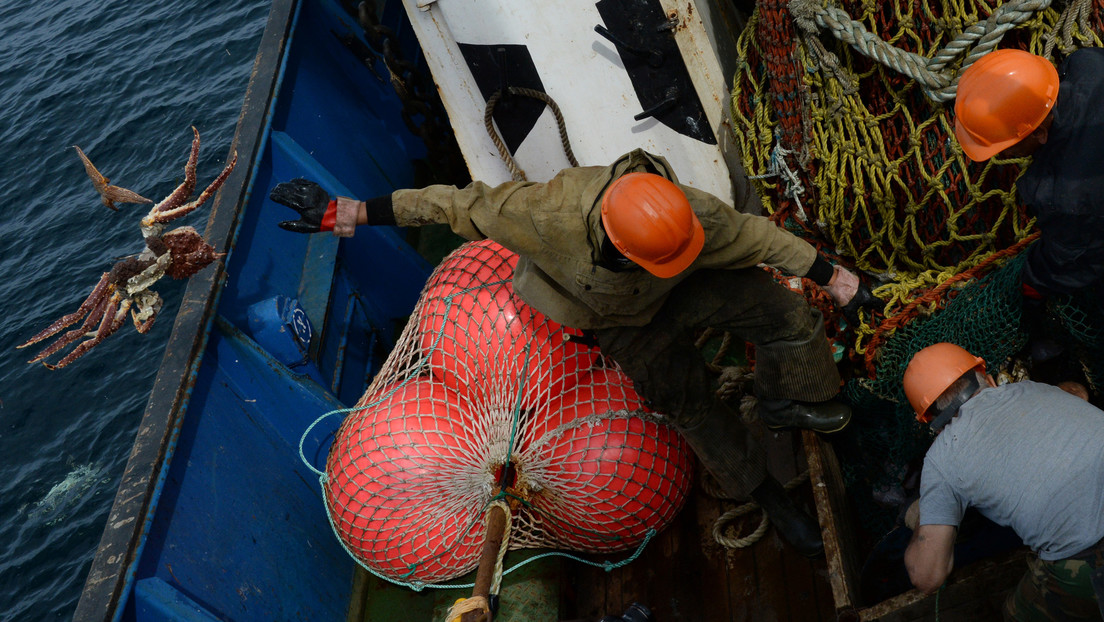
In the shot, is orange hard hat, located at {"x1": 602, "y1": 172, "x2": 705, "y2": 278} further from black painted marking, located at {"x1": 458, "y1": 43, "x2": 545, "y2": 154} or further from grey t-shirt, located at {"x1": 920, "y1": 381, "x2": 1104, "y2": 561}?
black painted marking, located at {"x1": 458, "y1": 43, "x2": 545, "y2": 154}

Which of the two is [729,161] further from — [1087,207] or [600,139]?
[1087,207]

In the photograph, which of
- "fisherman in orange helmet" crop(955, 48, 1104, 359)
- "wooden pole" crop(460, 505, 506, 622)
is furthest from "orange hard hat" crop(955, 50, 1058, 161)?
"wooden pole" crop(460, 505, 506, 622)

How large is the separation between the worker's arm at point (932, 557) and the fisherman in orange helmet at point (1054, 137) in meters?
0.78

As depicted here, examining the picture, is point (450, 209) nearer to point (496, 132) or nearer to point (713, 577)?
point (496, 132)

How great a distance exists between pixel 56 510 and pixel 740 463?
4.67 meters

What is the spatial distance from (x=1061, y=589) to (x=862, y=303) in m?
1.17

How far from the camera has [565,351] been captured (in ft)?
10.1

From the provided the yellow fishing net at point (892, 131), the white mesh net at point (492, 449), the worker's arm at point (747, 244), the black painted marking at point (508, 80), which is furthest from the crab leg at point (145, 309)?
the yellow fishing net at point (892, 131)

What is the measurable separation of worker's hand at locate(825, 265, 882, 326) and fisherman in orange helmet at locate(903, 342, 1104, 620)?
2.07 feet

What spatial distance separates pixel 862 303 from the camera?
9.75 feet

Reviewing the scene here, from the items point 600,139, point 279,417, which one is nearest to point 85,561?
point 279,417

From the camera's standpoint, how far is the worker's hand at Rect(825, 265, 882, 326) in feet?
9.61

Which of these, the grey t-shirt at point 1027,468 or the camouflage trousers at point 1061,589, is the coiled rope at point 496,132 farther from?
the camouflage trousers at point 1061,589

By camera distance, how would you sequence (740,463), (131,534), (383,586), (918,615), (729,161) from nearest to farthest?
(918,615) < (131,534) < (740,463) < (383,586) < (729,161)
